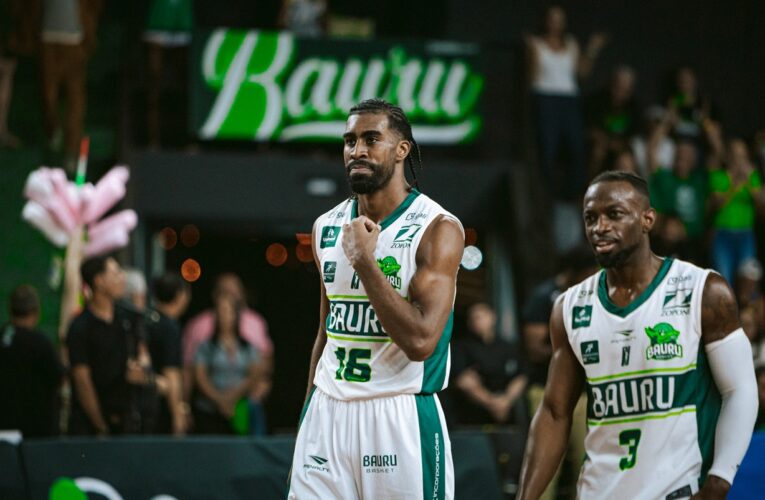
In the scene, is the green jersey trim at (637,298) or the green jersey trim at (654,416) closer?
the green jersey trim at (654,416)

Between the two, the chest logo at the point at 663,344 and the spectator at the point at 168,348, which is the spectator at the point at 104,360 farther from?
the chest logo at the point at 663,344

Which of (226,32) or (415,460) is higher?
(226,32)

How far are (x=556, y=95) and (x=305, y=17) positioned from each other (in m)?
3.19

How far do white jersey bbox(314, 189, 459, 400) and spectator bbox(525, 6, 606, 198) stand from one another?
933 cm

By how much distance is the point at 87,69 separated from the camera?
14.7 m

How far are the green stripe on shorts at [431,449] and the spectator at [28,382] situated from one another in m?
4.54

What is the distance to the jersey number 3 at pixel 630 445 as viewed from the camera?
511 cm

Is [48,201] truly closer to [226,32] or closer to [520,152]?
[226,32]

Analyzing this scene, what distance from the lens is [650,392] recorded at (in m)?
5.13

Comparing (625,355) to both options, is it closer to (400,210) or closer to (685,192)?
(400,210)

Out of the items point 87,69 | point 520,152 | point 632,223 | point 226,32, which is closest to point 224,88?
point 226,32

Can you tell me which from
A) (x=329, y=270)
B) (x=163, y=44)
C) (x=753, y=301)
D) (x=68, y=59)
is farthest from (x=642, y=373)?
(x=163, y=44)

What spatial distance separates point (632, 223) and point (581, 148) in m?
9.13

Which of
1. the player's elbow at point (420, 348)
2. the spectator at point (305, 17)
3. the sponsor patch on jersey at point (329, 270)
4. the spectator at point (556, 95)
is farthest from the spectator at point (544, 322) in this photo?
the spectator at point (305, 17)
